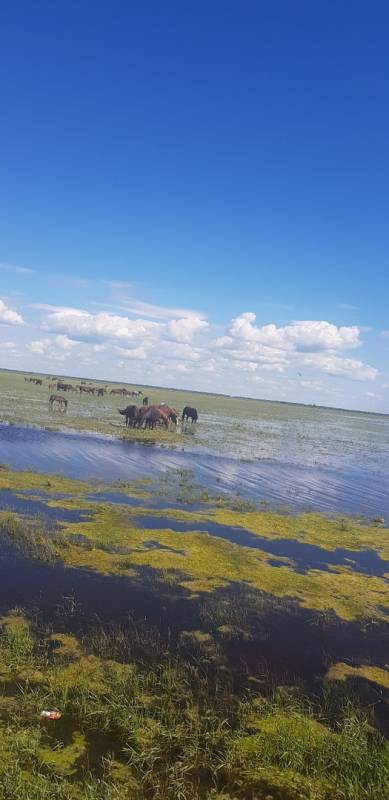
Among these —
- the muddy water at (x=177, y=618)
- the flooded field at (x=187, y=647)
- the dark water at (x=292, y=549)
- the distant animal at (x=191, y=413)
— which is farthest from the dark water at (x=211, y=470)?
the distant animal at (x=191, y=413)

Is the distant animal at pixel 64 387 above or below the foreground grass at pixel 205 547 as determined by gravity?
above

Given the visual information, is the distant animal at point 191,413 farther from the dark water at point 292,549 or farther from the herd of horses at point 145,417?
the dark water at point 292,549

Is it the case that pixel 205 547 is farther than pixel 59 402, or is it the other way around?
pixel 59 402

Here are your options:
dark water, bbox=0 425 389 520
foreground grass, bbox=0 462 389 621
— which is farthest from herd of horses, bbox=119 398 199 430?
foreground grass, bbox=0 462 389 621

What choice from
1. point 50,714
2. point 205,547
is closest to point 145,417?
point 205,547

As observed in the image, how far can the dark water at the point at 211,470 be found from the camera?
20547 mm

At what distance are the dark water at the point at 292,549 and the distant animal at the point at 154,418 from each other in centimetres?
2488

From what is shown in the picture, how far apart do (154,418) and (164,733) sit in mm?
34588

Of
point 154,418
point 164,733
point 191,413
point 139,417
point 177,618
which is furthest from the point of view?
point 191,413

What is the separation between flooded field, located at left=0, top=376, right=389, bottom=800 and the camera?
5188 mm

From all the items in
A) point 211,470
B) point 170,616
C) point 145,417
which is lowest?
point 170,616

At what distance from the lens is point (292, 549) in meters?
13.8

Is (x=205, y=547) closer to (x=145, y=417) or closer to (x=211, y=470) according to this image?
(x=211, y=470)

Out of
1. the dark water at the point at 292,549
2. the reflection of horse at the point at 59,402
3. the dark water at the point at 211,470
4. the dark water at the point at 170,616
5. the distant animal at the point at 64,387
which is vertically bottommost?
the dark water at the point at 170,616
